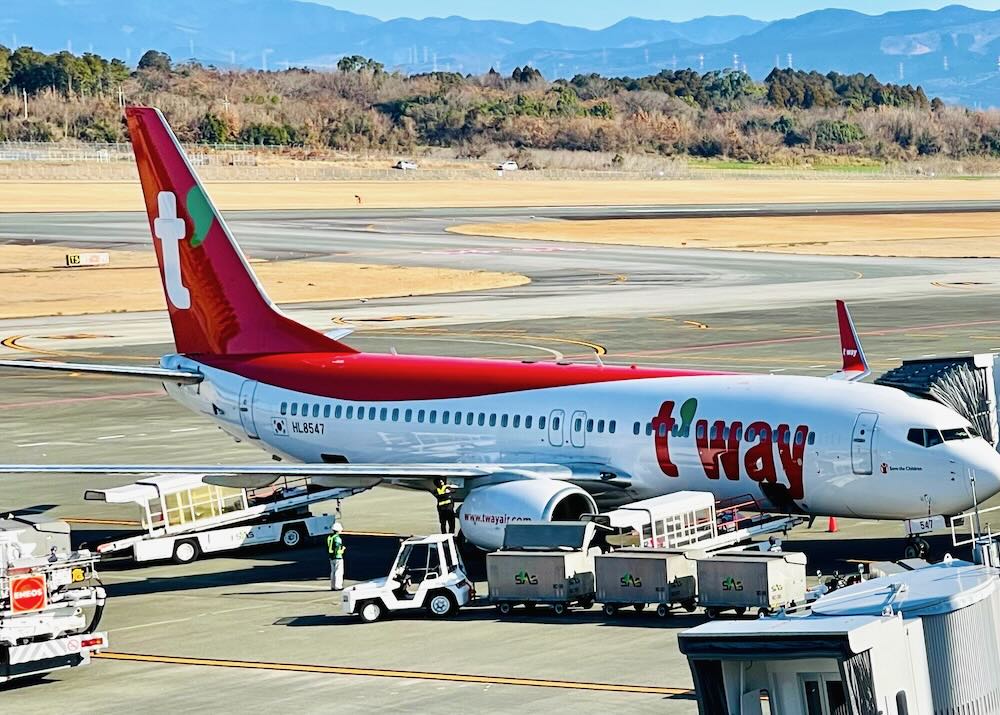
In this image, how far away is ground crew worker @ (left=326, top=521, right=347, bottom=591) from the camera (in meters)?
35.7

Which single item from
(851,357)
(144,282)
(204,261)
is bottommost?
(851,357)

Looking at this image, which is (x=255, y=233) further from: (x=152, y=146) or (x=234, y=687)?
(x=234, y=687)

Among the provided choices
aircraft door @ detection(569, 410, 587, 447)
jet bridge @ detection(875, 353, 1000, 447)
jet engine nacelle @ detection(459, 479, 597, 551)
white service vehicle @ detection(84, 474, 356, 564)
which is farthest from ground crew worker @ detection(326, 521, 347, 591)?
jet bridge @ detection(875, 353, 1000, 447)

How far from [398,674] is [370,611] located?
16.1ft

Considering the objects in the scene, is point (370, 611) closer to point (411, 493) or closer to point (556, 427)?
point (556, 427)

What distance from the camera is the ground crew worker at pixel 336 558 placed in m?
35.7

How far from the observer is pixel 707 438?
3828cm

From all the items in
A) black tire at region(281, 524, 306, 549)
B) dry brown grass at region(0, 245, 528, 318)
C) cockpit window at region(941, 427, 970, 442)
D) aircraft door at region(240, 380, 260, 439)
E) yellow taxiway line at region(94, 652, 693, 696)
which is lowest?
yellow taxiway line at region(94, 652, 693, 696)

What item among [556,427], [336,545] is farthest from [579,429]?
[336,545]

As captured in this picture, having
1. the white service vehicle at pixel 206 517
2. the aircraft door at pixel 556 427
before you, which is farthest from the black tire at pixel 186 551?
the aircraft door at pixel 556 427

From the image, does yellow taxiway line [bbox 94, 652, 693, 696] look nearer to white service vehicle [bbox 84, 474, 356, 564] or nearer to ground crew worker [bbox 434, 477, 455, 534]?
ground crew worker [bbox 434, 477, 455, 534]

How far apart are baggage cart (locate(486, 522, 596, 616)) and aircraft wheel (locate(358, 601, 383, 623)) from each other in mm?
2231

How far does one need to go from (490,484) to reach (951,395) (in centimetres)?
1048

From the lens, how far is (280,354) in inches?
1800
